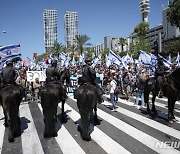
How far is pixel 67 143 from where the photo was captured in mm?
7285

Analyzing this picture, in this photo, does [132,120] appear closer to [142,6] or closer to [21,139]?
[21,139]

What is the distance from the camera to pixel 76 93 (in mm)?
7773

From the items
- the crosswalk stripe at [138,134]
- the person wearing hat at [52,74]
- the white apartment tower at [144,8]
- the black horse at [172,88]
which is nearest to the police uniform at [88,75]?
the person wearing hat at [52,74]

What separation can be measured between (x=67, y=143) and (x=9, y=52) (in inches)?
267

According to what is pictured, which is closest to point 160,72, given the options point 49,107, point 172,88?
point 172,88

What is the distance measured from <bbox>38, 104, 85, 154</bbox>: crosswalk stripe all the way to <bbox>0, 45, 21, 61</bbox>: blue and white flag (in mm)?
5363

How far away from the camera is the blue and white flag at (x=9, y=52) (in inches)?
457

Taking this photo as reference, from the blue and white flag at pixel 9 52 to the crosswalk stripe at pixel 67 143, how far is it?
211 inches

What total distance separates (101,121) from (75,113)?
6.91ft

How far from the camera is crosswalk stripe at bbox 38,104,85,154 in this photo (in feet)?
21.8

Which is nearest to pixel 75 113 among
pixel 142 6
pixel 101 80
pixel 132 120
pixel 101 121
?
pixel 101 121

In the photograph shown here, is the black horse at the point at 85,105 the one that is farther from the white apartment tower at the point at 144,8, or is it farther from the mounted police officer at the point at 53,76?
the white apartment tower at the point at 144,8

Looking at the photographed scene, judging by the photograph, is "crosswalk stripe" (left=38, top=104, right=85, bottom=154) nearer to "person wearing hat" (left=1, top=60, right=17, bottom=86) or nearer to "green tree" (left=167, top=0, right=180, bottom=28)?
"person wearing hat" (left=1, top=60, right=17, bottom=86)

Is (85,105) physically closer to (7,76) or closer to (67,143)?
(67,143)
